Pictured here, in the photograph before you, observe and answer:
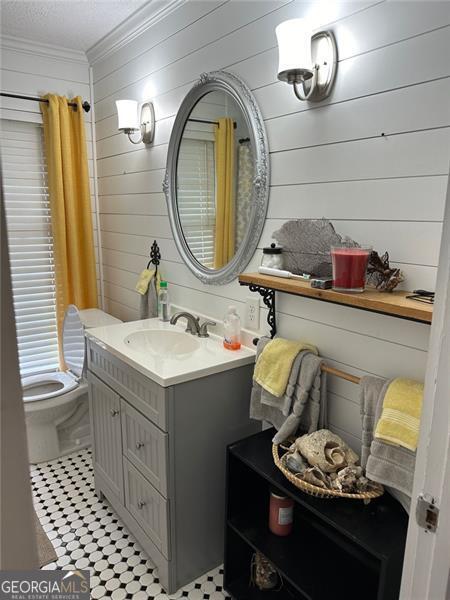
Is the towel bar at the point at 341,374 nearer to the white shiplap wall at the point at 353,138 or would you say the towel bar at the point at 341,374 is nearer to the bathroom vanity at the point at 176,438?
the white shiplap wall at the point at 353,138

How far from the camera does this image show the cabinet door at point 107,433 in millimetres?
1917

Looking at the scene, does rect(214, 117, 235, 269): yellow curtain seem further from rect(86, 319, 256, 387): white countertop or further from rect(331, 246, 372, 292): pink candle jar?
rect(331, 246, 372, 292): pink candle jar

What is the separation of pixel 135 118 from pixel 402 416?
6.48 feet

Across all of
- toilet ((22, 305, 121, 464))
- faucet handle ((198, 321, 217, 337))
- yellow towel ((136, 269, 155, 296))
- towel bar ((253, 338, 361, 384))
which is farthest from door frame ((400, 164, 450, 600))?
toilet ((22, 305, 121, 464))

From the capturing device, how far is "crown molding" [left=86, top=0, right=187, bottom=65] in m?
2.02

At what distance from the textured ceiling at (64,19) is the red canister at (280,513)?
7.46 ft

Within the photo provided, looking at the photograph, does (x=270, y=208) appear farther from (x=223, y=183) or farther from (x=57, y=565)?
(x=57, y=565)

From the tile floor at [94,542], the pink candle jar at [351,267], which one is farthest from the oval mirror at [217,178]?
the tile floor at [94,542]

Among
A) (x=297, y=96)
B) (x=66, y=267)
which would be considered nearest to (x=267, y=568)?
(x=297, y=96)

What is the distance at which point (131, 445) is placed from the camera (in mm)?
1801

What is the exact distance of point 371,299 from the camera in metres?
1.14

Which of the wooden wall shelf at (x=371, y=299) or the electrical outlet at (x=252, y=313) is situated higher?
the wooden wall shelf at (x=371, y=299)
